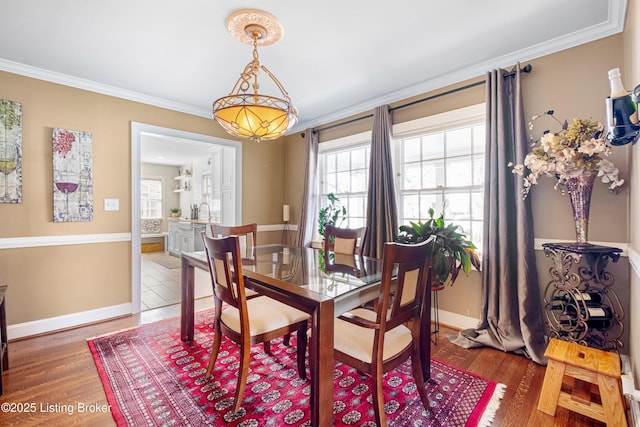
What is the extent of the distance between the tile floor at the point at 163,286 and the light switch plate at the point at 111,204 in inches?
48.9

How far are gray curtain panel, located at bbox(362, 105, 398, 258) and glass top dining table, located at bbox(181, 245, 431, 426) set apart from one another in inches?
34.8

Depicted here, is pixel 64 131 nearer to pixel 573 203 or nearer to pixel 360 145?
pixel 360 145

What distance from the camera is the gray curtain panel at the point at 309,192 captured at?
430 cm

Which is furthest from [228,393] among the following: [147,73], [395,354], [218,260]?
[147,73]

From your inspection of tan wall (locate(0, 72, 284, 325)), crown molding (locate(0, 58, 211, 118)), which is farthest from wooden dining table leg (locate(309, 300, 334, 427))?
crown molding (locate(0, 58, 211, 118))

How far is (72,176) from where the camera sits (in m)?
2.97

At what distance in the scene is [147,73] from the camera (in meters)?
2.86

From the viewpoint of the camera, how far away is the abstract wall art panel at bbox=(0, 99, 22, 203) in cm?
263

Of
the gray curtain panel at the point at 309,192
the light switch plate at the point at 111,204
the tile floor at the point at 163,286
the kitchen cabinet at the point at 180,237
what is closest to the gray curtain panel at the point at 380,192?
the gray curtain panel at the point at 309,192

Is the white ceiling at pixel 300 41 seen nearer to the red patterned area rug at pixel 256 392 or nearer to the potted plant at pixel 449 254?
the potted plant at pixel 449 254

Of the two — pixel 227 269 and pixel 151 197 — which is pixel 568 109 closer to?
pixel 227 269

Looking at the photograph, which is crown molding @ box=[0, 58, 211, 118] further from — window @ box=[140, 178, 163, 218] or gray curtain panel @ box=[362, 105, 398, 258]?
window @ box=[140, 178, 163, 218]

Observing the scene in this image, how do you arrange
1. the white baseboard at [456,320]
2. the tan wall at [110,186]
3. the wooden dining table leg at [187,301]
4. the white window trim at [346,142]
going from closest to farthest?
the tan wall at [110,186], the wooden dining table leg at [187,301], the white baseboard at [456,320], the white window trim at [346,142]

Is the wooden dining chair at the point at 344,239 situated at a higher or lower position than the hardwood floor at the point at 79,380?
higher
